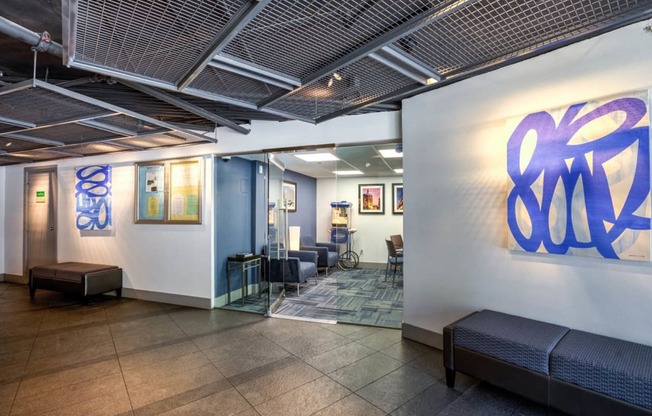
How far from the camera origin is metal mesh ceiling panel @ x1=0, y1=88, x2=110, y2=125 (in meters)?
2.65

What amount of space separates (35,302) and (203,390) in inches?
173

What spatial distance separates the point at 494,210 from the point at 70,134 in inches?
200

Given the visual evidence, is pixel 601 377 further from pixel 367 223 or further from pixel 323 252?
pixel 367 223

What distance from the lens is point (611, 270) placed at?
7.05 ft

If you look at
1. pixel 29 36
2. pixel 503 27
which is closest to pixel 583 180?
pixel 503 27

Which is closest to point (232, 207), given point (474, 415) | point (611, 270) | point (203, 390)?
point (203, 390)

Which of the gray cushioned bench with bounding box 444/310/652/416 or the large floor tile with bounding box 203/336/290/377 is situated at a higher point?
the gray cushioned bench with bounding box 444/310/652/416

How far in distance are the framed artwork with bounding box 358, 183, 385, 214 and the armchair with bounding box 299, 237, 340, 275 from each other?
1.26 m

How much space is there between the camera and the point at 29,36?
2.04 m

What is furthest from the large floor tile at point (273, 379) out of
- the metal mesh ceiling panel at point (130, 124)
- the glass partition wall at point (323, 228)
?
the metal mesh ceiling panel at point (130, 124)

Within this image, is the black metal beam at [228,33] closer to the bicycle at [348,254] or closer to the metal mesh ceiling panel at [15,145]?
the metal mesh ceiling panel at [15,145]

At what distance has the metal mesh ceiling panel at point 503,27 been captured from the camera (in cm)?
177

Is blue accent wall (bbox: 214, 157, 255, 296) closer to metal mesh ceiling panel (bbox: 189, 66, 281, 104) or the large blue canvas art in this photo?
metal mesh ceiling panel (bbox: 189, 66, 281, 104)

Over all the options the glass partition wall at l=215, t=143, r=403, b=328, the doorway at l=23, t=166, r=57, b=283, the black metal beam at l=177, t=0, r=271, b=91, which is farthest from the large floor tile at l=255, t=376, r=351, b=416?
the doorway at l=23, t=166, r=57, b=283
